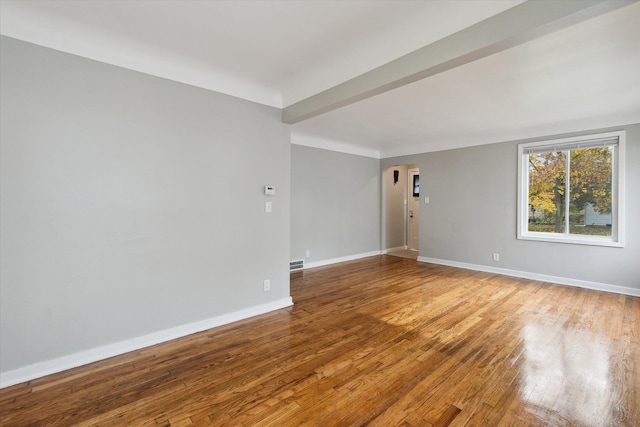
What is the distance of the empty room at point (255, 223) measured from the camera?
5.90 feet

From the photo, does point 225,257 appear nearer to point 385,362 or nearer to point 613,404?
point 385,362

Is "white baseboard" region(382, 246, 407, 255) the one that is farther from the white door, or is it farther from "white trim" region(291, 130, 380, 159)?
"white trim" region(291, 130, 380, 159)

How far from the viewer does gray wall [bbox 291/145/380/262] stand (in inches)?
211

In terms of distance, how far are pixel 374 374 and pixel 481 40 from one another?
7.78ft

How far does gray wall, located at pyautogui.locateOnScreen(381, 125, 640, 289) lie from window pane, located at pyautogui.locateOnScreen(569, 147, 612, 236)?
0.27 meters

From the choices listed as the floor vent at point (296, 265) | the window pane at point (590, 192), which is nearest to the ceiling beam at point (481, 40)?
the floor vent at point (296, 265)

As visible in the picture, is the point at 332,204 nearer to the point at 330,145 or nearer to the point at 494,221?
the point at 330,145

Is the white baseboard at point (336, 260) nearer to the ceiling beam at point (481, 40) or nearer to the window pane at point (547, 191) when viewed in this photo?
the window pane at point (547, 191)

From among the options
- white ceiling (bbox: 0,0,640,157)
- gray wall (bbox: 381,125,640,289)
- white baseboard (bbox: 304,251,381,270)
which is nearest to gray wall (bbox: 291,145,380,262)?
white baseboard (bbox: 304,251,381,270)

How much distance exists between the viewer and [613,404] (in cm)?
175

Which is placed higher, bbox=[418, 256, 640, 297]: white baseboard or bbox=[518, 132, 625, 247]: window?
bbox=[518, 132, 625, 247]: window

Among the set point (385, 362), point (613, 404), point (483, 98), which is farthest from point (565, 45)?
point (385, 362)

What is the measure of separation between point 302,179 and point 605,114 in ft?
15.3

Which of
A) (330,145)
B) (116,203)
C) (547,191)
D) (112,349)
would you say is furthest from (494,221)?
(112,349)
